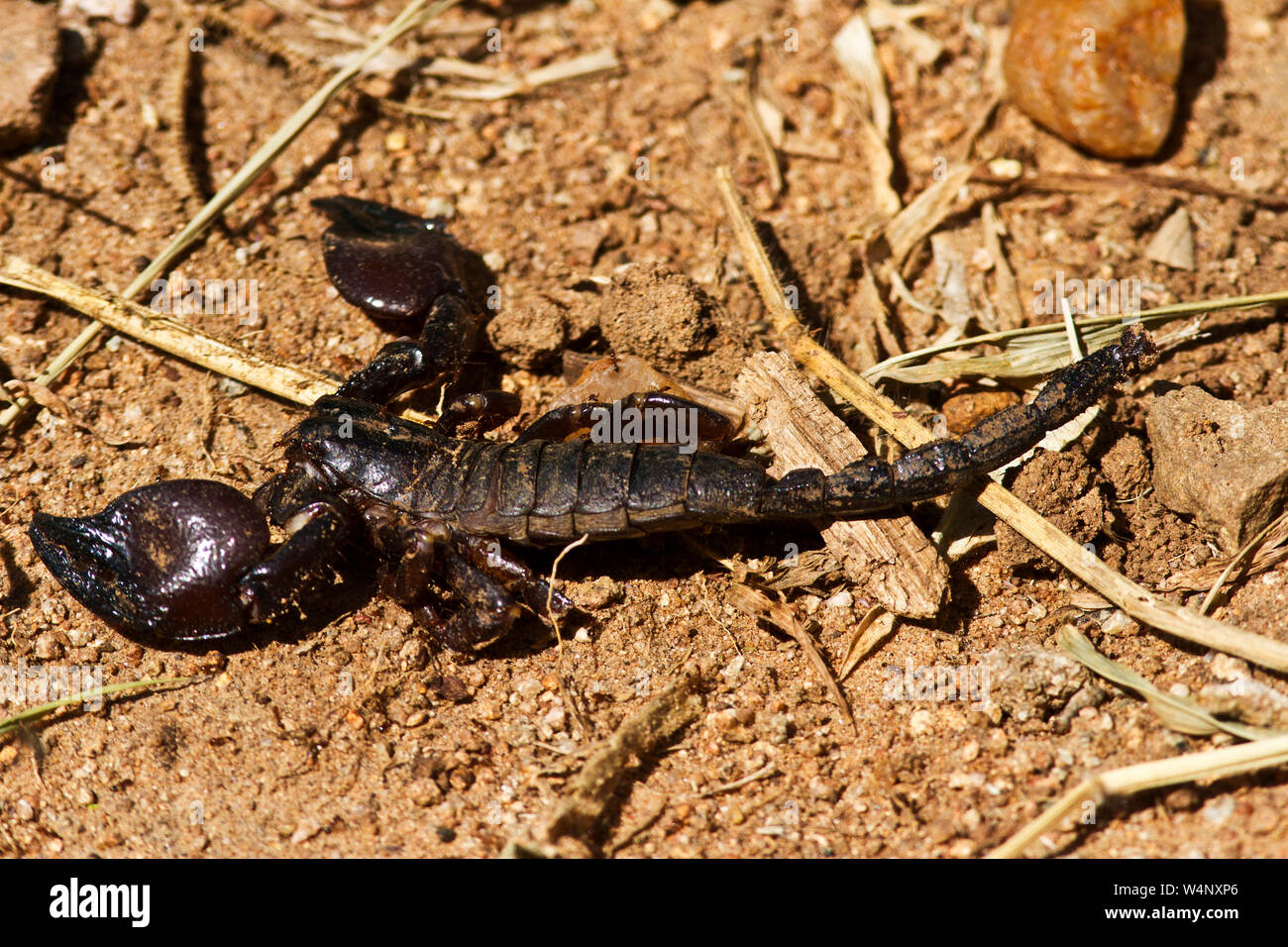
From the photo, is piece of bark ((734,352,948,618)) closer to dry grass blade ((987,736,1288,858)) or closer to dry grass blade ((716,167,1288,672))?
dry grass blade ((716,167,1288,672))

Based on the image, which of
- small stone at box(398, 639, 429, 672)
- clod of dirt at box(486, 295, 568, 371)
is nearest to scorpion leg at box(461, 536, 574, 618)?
small stone at box(398, 639, 429, 672)

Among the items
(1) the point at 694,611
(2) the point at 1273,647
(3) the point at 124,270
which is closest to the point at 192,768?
(1) the point at 694,611

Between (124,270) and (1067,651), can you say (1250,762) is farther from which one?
(124,270)

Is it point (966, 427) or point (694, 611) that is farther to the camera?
point (966, 427)

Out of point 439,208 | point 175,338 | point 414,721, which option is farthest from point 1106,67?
point 175,338

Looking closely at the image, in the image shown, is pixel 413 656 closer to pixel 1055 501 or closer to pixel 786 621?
pixel 786 621
